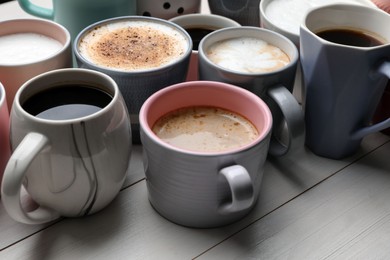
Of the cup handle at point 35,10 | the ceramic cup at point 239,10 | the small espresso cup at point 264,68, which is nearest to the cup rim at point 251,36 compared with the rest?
the small espresso cup at point 264,68

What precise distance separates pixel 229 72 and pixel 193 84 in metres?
0.04

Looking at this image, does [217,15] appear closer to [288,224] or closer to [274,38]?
[274,38]

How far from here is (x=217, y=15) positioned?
701 millimetres

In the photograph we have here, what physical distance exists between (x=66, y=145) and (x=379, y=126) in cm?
31

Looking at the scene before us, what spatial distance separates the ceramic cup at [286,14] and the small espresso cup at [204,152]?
0.46 feet

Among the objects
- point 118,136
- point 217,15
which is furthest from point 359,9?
point 118,136

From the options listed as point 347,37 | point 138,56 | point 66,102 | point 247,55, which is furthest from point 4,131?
point 347,37

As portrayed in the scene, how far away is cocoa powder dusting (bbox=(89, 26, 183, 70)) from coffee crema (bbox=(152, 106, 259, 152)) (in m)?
0.07

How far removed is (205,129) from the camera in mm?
503

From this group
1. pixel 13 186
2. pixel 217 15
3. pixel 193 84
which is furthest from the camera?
pixel 217 15

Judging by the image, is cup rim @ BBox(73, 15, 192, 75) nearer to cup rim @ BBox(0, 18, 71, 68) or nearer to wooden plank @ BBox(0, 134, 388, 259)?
cup rim @ BBox(0, 18, 71, 68)

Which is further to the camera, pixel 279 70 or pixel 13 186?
pixel 279 70

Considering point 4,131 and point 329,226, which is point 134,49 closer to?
point 4,131

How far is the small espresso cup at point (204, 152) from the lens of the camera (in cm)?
44
